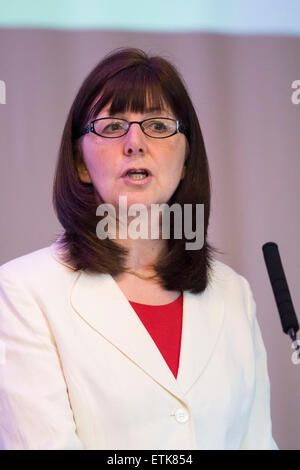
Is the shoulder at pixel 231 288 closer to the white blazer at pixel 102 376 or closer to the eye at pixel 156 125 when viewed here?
the white blazer at pixel 102 376

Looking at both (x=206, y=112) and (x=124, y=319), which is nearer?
(x=124, y=319)

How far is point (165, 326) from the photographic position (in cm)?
149

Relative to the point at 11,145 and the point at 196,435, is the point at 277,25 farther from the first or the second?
the point at 196,435

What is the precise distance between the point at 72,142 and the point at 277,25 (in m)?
1.11

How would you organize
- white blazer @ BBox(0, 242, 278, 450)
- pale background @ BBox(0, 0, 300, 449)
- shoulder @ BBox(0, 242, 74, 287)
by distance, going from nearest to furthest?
white blazer @ BBox(0, 242, 278, 450)
shoulder @ BBox(0, 242, 74, 287)
pale background @ BBox(0, 0, 300, 449)

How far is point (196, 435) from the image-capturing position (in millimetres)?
1355

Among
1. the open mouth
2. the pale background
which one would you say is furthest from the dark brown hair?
the pale background

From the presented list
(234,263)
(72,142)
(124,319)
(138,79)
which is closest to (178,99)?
(138,79)

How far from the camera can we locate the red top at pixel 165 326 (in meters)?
1.44

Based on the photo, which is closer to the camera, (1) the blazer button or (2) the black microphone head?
A: (2) the black microphone head

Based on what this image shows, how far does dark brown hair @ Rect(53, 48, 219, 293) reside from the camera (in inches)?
59.6

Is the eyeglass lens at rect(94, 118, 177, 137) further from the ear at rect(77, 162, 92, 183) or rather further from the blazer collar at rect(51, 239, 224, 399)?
the blazer collar at rect(51, 239, 224, 399)

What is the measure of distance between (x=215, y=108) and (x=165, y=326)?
1.09 meters

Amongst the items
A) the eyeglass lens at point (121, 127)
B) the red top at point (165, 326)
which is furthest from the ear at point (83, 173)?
the red top at point (165, 326)
